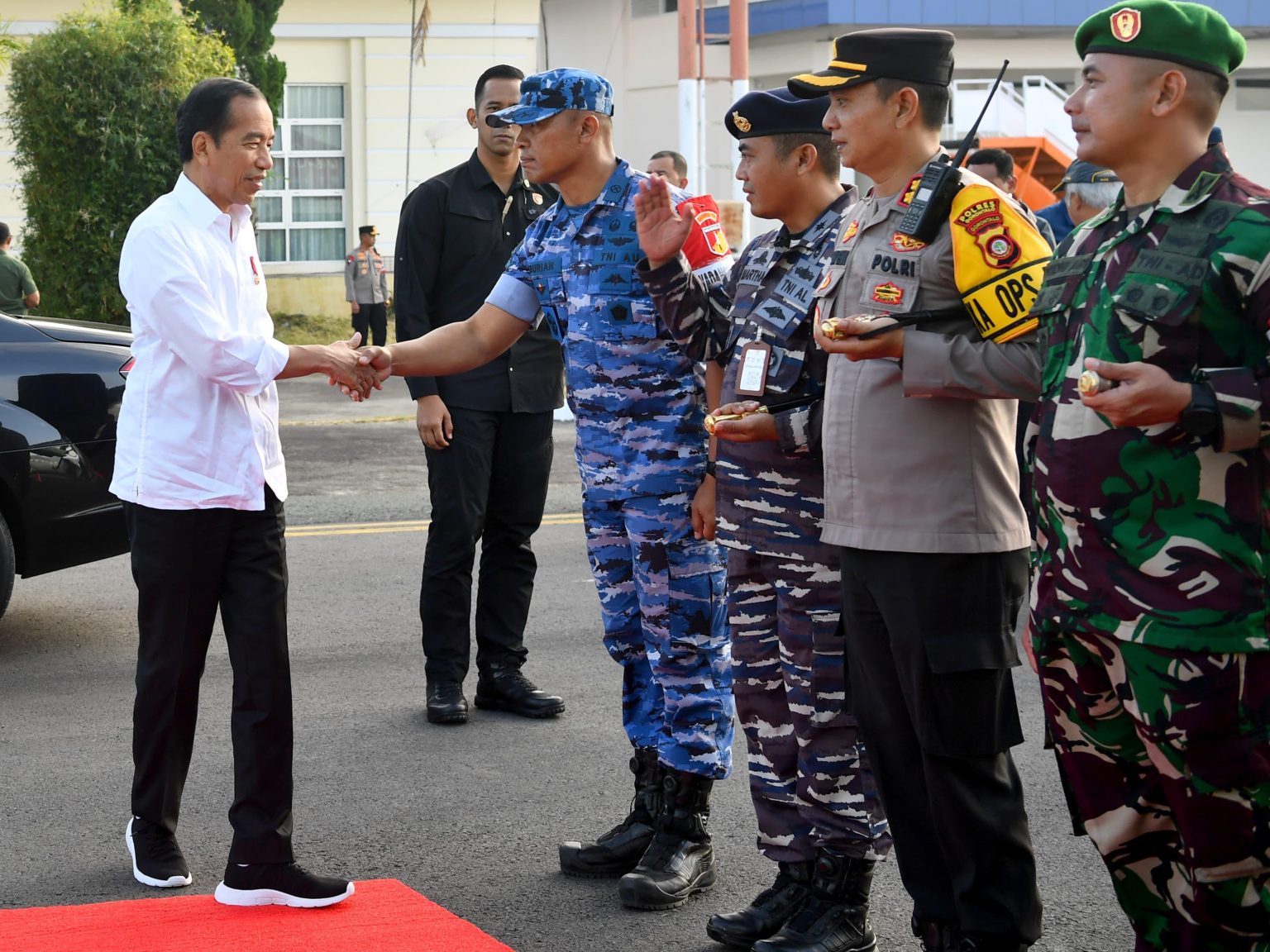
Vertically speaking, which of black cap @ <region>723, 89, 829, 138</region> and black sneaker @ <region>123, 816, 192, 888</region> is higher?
black cap @ <region>723, 89, 829, 138</region>

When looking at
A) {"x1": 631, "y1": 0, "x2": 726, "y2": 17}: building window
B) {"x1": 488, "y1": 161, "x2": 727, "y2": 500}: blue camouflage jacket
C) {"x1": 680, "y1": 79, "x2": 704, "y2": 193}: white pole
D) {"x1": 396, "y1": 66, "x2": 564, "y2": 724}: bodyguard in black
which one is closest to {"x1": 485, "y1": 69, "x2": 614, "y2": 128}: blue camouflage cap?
{"x1": 488, "y1": 161, "x2": 727, "y2": 500}: blue camouflage jacket

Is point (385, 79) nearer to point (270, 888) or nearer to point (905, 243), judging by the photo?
point (270, 888)

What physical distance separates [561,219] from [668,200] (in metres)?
0.58

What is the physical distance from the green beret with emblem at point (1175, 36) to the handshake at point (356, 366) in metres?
2.37

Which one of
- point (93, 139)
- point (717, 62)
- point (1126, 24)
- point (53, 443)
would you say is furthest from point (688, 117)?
point (717, 62)

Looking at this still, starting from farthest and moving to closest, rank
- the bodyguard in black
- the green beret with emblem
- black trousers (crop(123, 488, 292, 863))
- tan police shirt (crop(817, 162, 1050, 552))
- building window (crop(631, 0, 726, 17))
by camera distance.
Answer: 1. building window (crop(631, 0, 726, 17))
2. the bodyguard in black
3. black trousers (crop(123, 488, 292, 863))
4. tan police shirt (crop(817, 162, 1050, 552))
5. the green beret with emblem

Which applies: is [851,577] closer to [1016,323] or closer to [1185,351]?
[1016,323]

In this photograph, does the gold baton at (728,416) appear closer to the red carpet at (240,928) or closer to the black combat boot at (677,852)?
the black combat boot at (677,852)

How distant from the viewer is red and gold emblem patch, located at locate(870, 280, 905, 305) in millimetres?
3250

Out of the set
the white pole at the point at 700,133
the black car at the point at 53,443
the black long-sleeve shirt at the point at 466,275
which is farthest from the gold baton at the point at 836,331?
the white pole at the point at 700,133

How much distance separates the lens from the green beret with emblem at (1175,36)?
2.71 metres

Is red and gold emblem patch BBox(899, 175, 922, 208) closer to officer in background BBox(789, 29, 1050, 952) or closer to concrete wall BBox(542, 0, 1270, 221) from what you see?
officer in background BBox(789, 29, 1050, 952)

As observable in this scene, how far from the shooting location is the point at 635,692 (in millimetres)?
4551

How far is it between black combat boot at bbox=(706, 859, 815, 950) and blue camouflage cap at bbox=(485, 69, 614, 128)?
2.13m
